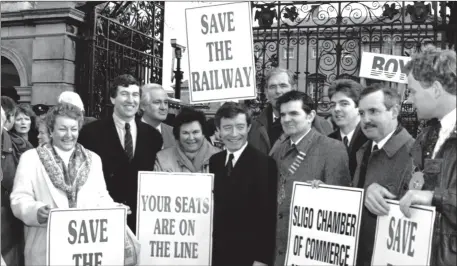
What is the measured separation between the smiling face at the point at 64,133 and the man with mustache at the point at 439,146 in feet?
8.19

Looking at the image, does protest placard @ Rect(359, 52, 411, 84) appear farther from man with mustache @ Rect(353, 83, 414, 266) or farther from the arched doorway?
the arched doorway

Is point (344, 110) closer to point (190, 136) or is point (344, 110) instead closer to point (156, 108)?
point (190, 136)

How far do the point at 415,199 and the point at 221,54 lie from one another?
2.57 metres

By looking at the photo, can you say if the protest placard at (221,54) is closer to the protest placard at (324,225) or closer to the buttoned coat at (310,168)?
the buttoned coat at (310,168)

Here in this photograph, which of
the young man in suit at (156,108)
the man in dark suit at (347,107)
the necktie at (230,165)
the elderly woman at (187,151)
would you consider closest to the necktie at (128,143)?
the elderly woman at (187,151)

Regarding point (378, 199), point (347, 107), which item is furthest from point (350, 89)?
point (378, 199)

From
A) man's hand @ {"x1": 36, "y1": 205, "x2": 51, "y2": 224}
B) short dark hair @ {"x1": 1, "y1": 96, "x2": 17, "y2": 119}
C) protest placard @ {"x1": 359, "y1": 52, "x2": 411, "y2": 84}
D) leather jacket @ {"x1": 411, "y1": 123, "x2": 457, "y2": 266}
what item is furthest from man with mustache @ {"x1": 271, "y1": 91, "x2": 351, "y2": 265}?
short dark hair @ {"x1": 1, "y1": 96, "x2": 17, "y2": 119}

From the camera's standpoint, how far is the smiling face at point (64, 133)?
434 centimetres

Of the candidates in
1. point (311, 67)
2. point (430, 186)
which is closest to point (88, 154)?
point (430, 186)

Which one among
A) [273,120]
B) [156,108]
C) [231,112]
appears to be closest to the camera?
[231,112]

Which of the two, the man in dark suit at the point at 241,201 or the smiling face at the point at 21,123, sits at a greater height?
the smiling face at the point at 21,123

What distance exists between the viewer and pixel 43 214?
3.96 m

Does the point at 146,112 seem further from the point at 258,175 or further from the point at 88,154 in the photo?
the point at 258,175

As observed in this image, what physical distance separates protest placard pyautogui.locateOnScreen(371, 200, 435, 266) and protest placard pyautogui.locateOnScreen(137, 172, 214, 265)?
136 cm
